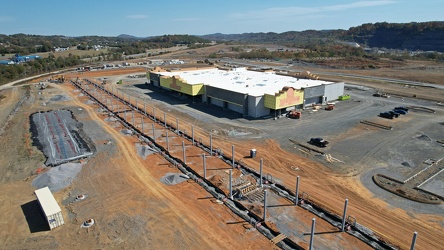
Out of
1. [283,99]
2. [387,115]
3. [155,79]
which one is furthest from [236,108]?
[155,79]

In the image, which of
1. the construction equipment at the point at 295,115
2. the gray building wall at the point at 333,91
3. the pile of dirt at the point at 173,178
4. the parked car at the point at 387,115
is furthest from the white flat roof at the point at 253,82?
the pile of dirt at the point at 173,178

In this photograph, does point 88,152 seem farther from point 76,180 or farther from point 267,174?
point 267,174

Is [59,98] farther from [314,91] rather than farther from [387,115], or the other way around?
[387,115]

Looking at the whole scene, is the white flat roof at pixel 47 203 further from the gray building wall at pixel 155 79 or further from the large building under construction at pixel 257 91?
the gray building wall at pixel 155 79

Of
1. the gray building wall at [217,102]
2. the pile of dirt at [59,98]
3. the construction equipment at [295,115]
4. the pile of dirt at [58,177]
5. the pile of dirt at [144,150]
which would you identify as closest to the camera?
the pile of dirt at [58,177]

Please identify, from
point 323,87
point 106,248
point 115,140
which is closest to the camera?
point 106,248

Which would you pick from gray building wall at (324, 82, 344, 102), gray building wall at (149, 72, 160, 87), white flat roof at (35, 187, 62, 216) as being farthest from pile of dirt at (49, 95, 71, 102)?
gray building wall at (324, 82, 344, 102)

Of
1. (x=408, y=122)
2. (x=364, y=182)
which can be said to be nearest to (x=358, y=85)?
(x=408, y=122)
